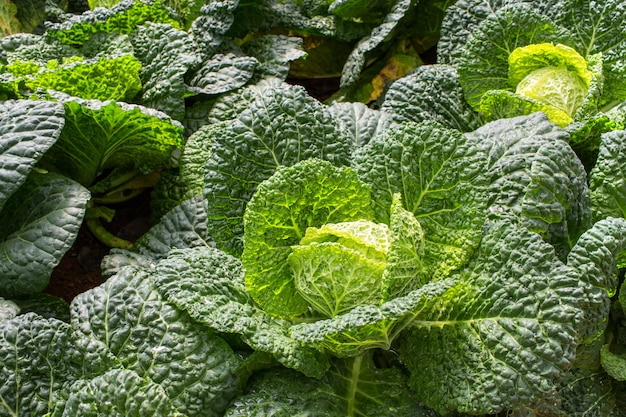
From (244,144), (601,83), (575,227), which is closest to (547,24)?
(601,83)

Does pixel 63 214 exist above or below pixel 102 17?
below

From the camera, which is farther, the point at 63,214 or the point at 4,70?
the point at 4,70

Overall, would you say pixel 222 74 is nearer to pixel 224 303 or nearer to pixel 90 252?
pixel 90 252

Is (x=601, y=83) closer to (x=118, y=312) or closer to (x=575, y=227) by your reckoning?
(x=575, y=227)

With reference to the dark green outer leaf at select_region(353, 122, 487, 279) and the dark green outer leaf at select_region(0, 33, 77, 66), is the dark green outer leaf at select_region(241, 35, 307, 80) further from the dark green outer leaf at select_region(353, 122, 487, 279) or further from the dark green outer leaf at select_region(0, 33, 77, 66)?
the dark green outer leaf at select_region(353, 122, 487, 279)

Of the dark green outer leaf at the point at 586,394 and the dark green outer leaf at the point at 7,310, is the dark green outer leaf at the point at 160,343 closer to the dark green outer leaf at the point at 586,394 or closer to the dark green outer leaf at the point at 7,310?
the dark green outer leaf at the point at 7,310

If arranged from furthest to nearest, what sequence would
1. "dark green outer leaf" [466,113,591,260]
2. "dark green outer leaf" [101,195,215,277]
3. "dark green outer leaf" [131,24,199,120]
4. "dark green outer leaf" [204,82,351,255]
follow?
"dark green outer leaf" [131,24,199,120], "dark green outer leaf" [101,195,215,277], "dark green outer leaf" [204,82,351,255], "dark green outer leaf" [466,113,591,260]

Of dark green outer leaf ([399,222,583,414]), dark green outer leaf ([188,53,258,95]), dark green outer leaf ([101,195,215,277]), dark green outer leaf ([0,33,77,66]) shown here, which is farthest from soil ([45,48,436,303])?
dark green outer leaf ([399,222,583,414])

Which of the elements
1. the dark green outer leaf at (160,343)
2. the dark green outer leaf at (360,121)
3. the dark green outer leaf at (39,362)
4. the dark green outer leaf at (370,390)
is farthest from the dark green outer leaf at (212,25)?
the dark green outer leaf at (370,390)
